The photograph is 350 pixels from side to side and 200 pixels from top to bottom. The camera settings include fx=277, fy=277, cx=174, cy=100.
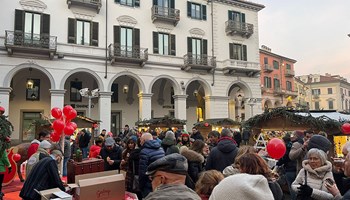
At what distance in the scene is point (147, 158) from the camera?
478 centimetres

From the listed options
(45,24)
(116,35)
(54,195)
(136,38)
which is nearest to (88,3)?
(116,35)

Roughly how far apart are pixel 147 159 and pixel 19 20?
17420 millimetres

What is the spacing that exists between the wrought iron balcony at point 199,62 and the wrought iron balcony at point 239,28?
3.34 meters

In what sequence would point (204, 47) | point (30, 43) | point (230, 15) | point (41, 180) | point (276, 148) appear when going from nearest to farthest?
point (41, 180) → point (276, 148) → point (30, 43) → point (204, 47) → point (230, 15)

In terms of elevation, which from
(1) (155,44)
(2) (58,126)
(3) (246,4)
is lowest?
(2) (58,126)

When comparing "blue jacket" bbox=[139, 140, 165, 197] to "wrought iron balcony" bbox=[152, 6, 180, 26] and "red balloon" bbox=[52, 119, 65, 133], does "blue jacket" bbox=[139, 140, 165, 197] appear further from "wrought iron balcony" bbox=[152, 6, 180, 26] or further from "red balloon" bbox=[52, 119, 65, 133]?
"wrought iron balcony" bbox=[152, 6, 180, 26]

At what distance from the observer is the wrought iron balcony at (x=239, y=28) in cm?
2536

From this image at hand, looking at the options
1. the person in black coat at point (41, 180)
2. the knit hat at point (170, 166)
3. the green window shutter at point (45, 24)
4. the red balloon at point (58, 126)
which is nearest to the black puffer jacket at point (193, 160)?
the person in black coat at point (41, 180)

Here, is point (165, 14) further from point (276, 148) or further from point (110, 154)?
point (276, 148)

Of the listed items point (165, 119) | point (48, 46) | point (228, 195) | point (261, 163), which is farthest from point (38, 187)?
point (48, 46)

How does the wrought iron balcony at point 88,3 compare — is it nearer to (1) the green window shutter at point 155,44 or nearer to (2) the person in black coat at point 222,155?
(1) the green window shutter at point 155,44

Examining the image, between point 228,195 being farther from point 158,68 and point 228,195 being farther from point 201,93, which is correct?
point 201,93

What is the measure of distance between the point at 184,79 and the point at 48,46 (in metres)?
10.7

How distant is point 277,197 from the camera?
3.00 m
